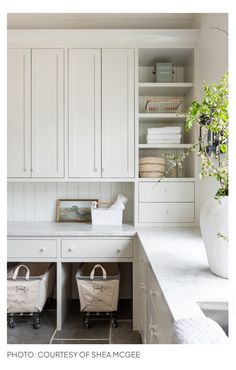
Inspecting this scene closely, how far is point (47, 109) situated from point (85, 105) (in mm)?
327

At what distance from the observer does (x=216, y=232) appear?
127cm

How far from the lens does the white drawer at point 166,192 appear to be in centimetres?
261

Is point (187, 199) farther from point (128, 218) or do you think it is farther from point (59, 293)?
point (59, 293)

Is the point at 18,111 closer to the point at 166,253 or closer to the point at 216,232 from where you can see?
the point at 166,253

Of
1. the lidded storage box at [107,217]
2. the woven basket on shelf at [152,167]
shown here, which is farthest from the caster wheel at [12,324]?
the woven basket on shelf at [152,167]

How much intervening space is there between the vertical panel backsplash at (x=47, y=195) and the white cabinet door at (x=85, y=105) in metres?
0.41

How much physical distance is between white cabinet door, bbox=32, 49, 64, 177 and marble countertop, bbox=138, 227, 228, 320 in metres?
1.06

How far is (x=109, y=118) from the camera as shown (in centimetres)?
259

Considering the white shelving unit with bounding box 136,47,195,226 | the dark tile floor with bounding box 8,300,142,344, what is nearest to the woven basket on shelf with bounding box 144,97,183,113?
the white shelving unit with bounding box 136,47,195,226

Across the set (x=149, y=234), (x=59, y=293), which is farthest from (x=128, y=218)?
(x=59, y=293)

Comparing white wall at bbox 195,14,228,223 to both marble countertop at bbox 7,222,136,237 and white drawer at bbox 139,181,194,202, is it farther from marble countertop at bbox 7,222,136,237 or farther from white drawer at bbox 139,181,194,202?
marble countertop at bbox 7,222,136,237
